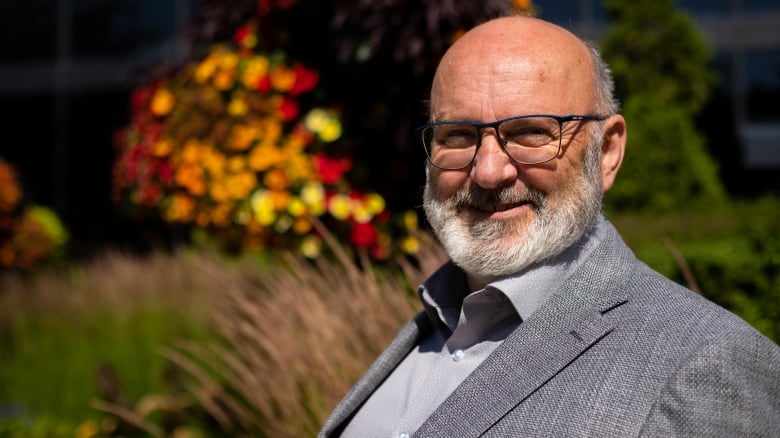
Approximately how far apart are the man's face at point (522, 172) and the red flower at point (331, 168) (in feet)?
6.04

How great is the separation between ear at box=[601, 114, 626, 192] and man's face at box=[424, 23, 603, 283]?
63 millimetres

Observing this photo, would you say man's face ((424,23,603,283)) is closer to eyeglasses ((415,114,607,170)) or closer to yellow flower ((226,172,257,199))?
eyeglasses ((415,114,607,170))

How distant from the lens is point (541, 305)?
163cm

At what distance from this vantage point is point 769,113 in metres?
10.7

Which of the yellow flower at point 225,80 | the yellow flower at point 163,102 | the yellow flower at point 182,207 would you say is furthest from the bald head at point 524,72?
the yellow flower at point 163,102

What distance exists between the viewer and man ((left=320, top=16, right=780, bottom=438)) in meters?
1.36

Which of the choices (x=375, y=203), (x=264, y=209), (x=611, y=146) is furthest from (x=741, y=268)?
(x=264, y=209)

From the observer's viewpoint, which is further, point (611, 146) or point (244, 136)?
point (244, 136)

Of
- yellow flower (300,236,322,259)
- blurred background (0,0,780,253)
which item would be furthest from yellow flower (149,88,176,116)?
blurred background (0,0,780,253)

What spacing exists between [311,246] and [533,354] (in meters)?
2.26

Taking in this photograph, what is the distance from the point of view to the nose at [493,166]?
1.73 meters

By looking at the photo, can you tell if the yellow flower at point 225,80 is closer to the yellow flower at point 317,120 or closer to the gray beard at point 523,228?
the yellow flower at point 317,120

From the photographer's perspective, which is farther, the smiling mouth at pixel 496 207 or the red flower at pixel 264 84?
the red flower at pixel 264 84

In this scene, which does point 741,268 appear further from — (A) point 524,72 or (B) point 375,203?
(A) point 524,72
